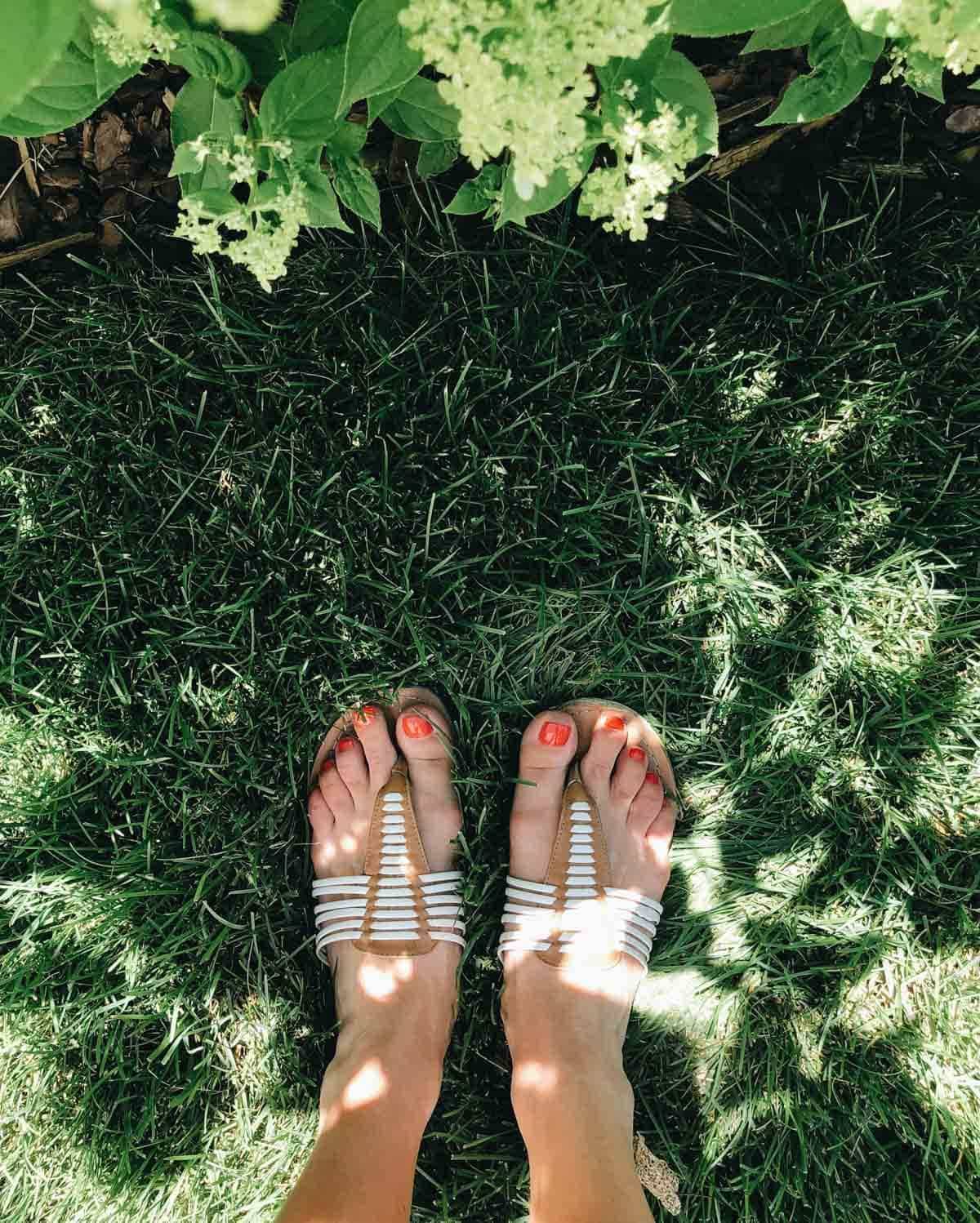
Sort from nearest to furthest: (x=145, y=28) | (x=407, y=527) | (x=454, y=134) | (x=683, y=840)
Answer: (x=145, y=28) < (x=454, y=134) < (x=407, y=527) < (x=683, y=840)

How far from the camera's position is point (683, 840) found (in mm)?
1943

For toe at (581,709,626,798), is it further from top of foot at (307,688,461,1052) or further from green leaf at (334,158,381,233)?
green leaf at (334,158,381,233)

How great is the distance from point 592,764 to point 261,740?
2.38 ft

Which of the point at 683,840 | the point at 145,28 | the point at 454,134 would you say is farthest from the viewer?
the point at 683,840

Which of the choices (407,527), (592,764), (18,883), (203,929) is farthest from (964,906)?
(18,883)

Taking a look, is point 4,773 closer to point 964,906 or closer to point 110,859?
point 110,859

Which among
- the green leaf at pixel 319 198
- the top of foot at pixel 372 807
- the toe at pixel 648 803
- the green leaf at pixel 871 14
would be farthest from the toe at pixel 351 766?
the green leaf at pixel 871 14

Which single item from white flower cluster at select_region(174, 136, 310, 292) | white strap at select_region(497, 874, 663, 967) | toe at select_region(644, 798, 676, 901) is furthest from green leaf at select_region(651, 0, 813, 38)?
white strap at select_region(497, 874, 663, 967)

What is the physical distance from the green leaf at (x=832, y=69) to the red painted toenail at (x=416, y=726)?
125cm

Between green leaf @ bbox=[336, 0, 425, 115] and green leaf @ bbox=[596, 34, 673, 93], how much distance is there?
0.26 meters

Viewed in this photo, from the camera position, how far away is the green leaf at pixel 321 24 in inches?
46.3

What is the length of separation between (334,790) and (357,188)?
1211mm

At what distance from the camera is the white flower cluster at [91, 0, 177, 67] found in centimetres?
95

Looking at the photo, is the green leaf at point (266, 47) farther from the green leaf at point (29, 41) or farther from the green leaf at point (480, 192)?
the green leaf at point (29, 41)
